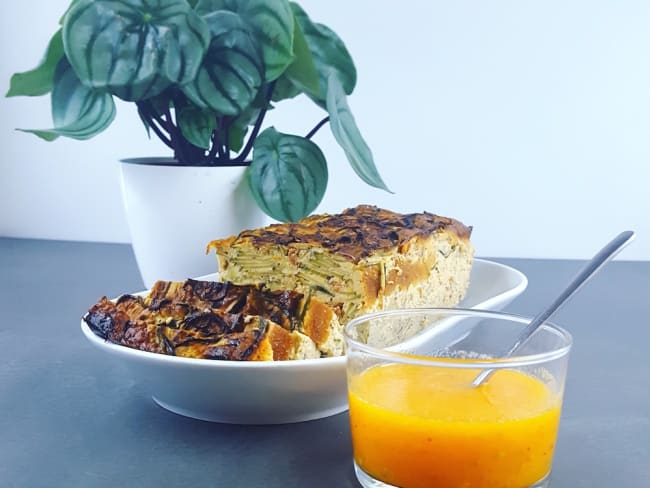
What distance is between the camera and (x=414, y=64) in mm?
2248

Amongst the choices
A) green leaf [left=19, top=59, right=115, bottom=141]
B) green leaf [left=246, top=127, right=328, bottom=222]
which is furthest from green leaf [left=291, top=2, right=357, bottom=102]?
green leaf [left=19, top=59, right=115, bottom=141]

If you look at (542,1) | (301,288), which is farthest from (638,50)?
(301,288)

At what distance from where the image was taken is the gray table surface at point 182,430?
0.82m

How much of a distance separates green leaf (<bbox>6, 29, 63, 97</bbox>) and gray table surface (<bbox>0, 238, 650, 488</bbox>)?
43 centimetres

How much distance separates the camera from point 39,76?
142cm

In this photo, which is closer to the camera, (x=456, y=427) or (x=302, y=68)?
(x=456, y=427)

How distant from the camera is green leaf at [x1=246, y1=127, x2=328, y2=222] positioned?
1462 mm

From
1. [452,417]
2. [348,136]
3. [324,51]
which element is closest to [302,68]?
[324,51]

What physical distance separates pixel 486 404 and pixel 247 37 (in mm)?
899

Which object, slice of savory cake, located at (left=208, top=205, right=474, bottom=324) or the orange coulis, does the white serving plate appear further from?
slice of savory cake, located at (left=208, top=205, right=474, bottom=324)

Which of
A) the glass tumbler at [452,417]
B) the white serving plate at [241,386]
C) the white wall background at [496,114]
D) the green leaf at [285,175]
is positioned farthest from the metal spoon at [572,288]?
the white wall background at [496,114]

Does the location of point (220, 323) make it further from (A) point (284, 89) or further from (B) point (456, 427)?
(A) point (284, 89)

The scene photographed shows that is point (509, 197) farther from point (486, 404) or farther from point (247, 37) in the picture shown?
point (486, 404)

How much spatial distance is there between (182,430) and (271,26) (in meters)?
0.76
